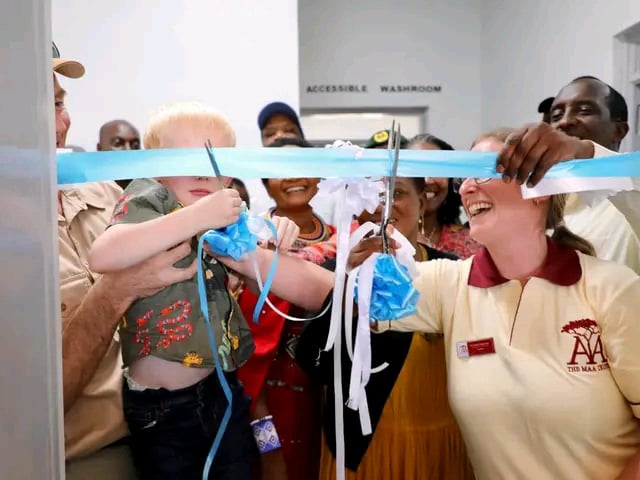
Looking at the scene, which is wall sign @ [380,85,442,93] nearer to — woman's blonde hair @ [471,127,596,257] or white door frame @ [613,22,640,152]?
white door frame @ [613,22,640,152]

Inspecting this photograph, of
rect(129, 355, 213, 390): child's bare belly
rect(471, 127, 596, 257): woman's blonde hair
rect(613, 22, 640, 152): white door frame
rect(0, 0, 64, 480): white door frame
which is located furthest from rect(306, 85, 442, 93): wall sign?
rect(0, 0, 64, 480): white door frame

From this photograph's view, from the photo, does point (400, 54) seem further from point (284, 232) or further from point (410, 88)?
point (284, 232)

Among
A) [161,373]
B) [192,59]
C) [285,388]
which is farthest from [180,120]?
[192,59]

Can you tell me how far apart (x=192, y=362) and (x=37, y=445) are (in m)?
0.55

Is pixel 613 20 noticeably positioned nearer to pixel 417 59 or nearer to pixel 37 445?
pixel 417 59

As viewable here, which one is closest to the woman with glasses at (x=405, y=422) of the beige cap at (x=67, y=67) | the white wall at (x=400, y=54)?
the beige cap at (x=67, y=67)

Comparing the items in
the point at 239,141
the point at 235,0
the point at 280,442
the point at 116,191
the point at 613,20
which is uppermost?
the point at 235,0

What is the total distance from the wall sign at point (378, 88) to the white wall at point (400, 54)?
27 mm

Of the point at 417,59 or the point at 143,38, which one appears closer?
the point at 143,38

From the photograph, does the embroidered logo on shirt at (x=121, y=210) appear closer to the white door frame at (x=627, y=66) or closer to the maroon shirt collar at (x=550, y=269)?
the maroon shirt collar at (x=550, y=269)

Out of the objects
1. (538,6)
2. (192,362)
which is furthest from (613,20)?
(192,362)

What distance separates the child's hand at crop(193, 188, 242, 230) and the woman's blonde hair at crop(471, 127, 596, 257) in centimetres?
65

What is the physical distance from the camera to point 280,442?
1.62 m

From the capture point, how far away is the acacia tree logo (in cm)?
113
